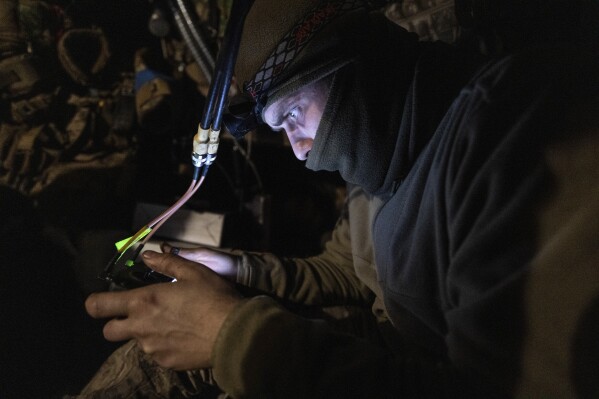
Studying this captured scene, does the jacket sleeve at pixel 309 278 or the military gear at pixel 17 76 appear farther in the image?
the military gear at pixel 17 76

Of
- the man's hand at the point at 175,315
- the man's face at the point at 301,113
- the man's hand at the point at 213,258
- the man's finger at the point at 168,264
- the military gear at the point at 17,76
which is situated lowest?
the man's hand at the point at 213,258

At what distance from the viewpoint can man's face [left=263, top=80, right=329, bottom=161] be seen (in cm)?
117

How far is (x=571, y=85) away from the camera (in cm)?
82

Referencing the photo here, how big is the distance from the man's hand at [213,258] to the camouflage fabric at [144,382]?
474mm

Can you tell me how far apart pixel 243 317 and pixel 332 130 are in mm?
681

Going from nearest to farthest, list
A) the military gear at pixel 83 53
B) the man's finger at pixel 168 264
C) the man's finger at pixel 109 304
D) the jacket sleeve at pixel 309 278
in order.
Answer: the man's finger at pixel 109 304, the man's finger at pixel 168 264, the jacket sleeve at pixel 309 278, the military gear at pixel 83 53

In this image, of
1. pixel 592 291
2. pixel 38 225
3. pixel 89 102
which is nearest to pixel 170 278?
pixel 592 291

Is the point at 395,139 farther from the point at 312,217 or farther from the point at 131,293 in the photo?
the point at 312,217

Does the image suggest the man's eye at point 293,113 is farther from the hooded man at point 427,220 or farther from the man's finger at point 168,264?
the man's finger at point 168,264

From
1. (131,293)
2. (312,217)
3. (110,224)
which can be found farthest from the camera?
(312,217)

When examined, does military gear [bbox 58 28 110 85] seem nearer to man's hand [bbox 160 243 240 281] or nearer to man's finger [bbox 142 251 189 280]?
man's hand [bbox 160 243 240 281]

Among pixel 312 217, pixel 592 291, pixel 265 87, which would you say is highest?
pixel 265 87

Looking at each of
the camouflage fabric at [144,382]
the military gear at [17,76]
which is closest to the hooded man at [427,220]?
the camouflage fabric at [144,382]

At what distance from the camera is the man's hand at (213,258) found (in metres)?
1.64
